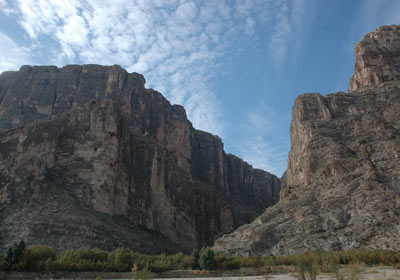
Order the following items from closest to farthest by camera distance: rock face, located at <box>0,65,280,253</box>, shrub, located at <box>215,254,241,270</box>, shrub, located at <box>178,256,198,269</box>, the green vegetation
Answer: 1. the green vegetation
2. shrub, located at <box>215,254,241,270</box>
3. shrub, located at <box>178,256,198,269</box>
4. rock face, located at <box>0,65,280,253</box>

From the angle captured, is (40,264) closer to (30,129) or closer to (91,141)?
(91,141)

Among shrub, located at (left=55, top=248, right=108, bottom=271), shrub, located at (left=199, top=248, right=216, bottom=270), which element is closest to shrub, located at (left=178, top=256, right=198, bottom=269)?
shrub, located at (left=199, top=248, right=216, bottom=270)

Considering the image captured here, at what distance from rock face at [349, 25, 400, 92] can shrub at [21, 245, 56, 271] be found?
58328mm

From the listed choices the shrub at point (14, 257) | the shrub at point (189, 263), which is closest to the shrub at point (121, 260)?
the shrub at point (189, 263)

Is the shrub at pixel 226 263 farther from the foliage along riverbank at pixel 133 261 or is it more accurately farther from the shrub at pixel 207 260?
the shrub at pixel 207 260

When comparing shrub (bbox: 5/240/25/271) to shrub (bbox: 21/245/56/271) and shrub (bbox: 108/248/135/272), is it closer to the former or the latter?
shrub (bbox: 21/245/56/271)

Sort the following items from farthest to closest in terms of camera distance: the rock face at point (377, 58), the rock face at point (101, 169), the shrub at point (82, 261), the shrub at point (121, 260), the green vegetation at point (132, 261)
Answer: the rock face at point (377, 58)
the rock face at point (101, 169)
the shrub at point (121, 260)
the shrub at point (82, 261)
the green vegetation at point (132, 261)

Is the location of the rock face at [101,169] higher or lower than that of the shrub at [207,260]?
higher

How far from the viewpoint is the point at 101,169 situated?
52781mm

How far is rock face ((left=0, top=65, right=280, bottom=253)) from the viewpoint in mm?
44906

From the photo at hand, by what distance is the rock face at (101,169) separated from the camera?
4491 cm

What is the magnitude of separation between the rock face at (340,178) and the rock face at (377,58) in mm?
238

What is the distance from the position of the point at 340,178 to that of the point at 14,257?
119 ft

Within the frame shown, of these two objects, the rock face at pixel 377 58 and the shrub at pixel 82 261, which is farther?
the rock face at pixel 377 58
